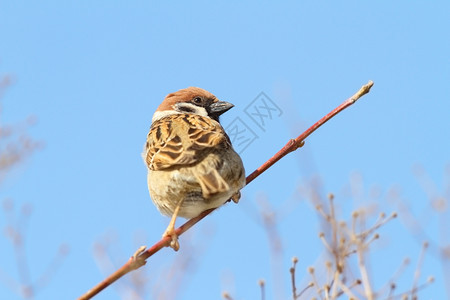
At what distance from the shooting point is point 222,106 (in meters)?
6.19

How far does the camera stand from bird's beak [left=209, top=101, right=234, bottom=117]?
6164 millimetres

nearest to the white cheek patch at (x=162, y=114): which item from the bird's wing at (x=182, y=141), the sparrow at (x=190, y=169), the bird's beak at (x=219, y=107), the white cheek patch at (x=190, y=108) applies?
the white cheek patch at (x=190, y=108)

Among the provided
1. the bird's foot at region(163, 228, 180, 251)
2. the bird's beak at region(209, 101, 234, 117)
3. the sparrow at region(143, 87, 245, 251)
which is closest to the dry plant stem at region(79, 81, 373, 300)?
the bird's foot at region(163, 228, 180, 251)

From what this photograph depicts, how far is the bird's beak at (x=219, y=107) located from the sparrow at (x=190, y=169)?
23.7 inches

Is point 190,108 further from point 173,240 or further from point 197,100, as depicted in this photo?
point 173,240

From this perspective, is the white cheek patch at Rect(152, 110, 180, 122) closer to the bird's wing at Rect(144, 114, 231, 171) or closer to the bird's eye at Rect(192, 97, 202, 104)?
the bird's eye at Rect(192, 97, 202, 104)

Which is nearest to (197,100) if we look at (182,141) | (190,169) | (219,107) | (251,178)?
(219,107)

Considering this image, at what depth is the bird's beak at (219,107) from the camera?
616 centimetres

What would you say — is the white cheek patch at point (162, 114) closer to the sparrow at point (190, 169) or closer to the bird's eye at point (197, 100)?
the bird's eye at point (197, 100)

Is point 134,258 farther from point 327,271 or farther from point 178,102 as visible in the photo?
point 178,102

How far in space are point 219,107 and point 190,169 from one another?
149 centimetres

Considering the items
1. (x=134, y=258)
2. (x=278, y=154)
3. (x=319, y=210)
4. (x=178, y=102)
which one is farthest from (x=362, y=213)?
(x=178, y=102)

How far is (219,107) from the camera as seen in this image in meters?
6.19

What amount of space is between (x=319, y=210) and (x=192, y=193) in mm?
939
